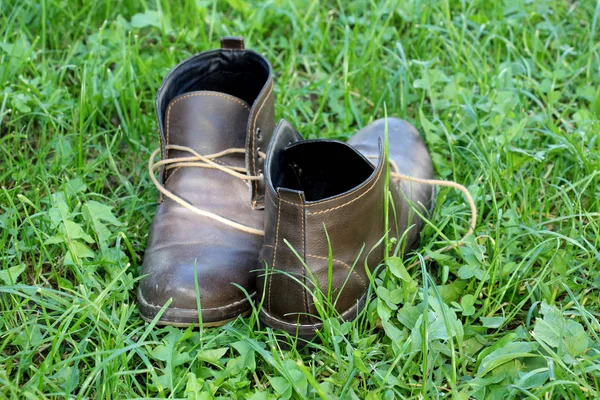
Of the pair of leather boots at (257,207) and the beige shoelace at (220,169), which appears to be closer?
the pair of leather boots at (257,207)

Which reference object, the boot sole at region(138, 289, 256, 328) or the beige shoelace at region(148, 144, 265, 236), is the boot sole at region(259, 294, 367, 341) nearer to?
the boot sole at region(138, 289, 256, 328)

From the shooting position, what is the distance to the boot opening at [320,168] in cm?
221

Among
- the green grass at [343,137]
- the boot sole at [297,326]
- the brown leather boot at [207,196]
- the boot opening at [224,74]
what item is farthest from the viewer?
the boot opening at [224,74]

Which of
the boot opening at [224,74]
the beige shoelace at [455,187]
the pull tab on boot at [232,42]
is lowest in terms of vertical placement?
the beige shoelace at [455,187]

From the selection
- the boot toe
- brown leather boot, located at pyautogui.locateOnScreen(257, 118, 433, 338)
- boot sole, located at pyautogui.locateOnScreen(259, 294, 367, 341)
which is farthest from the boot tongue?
boot sole, located at pyautogui.locateOnScreen(259, 294, 367, 341)

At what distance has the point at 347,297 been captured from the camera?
6.85 ft

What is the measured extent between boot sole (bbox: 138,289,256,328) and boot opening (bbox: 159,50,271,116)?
795 mm

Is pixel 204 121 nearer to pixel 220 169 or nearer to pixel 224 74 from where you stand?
pixel 220 169

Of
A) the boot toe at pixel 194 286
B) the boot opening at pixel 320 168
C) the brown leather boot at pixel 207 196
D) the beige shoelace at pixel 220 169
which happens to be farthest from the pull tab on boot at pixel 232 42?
the boot toe at pixel 194 286

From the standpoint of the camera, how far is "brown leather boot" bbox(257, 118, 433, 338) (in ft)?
6.37

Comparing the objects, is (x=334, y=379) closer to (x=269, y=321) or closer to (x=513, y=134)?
(x=269, y=321)

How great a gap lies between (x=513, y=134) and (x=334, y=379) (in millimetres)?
1328

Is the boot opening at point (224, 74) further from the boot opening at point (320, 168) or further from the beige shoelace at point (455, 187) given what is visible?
the beige shoelace at point (455, 187)

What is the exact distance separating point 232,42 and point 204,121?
0.37 meters
